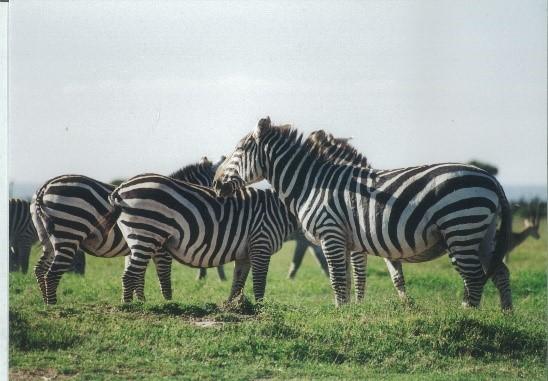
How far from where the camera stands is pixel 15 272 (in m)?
11.5

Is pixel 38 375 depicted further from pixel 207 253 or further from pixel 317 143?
pixel 317 143

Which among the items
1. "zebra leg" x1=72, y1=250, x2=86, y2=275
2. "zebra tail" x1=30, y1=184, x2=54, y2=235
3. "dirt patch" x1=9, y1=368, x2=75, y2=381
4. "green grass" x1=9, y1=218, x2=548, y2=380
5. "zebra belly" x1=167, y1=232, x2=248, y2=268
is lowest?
"dirt patch" x1=9, y1=368, x2=75, y2=381

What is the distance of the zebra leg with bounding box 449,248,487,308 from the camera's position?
8.62 meters

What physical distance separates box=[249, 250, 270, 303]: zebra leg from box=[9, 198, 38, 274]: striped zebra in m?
3.77

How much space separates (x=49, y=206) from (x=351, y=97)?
4.30m

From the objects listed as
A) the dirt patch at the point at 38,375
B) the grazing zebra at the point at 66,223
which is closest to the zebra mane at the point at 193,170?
the grazing zebra at the point at 66,223

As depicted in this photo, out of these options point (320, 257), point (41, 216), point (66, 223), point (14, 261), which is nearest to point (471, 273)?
point (66, 223)

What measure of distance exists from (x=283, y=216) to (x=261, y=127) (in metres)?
1.31

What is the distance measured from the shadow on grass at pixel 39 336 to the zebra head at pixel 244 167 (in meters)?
2.81

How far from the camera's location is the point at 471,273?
8664mm

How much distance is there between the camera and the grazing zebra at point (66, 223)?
9.35 m

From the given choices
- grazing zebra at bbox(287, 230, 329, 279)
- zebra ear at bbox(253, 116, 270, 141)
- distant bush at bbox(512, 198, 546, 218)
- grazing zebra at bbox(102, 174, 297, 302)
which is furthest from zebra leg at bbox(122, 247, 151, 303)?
distant bush at bbox(512, 198, 546, 218)

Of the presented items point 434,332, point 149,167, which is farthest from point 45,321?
point 434,332

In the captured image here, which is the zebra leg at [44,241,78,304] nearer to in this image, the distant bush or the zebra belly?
the zebra belly
